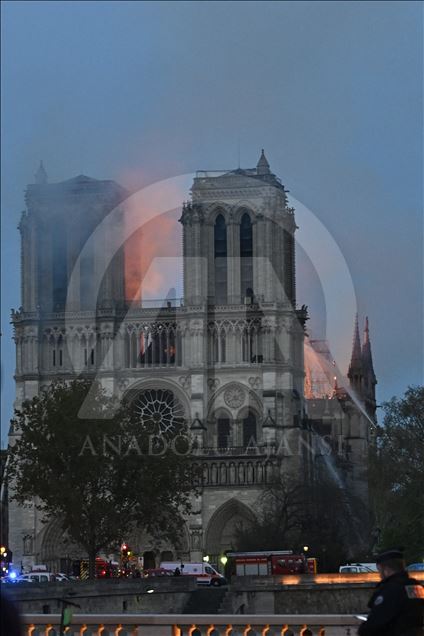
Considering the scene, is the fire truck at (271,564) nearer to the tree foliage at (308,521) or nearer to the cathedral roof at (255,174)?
the tree foliage at (308,521)

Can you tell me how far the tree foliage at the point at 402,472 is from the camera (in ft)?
222

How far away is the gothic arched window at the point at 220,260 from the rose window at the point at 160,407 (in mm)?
6152

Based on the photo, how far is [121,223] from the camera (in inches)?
4432

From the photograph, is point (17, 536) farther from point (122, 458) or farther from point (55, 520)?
point (122, 458)

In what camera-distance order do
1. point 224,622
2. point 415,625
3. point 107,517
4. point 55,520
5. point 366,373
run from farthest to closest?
point 366,373 → point 55,520 → point 107,517 → point 224,622 → point 415,625

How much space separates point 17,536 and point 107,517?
1402 inches

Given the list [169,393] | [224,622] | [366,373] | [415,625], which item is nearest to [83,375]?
[169,393]

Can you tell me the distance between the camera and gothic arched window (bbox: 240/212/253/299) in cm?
10969

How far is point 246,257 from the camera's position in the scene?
110 m

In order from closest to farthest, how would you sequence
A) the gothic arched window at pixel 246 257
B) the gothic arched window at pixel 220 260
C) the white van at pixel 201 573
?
the white van at pixel 201 573
the gothic arched window at pixel 246 257
the gothic arched window at pixel 220 260

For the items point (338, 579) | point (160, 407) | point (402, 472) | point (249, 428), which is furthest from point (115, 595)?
point (160, 407)

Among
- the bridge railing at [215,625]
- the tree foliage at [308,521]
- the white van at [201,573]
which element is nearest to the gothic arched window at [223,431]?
the tree foliage at [308,521]

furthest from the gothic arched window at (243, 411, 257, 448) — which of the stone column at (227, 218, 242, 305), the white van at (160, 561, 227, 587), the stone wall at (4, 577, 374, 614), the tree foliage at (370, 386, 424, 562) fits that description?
the stone wall at (4, 577, 374, 614)

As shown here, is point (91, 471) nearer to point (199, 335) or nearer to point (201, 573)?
point (201, 573)
